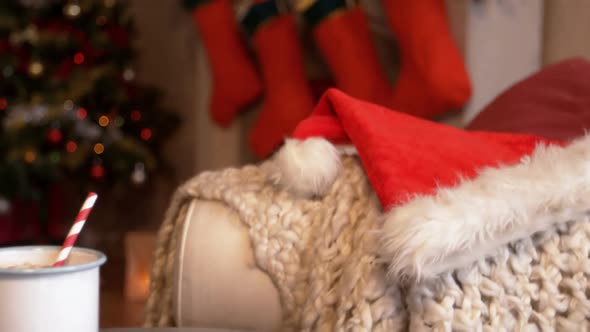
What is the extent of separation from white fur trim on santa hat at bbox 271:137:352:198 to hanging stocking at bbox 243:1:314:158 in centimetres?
159

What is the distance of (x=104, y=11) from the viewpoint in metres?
3.13

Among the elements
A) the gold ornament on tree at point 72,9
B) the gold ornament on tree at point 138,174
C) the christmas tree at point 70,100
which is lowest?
the gold ornament on tree at point 138,174

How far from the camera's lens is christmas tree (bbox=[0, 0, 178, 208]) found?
2.94 meters

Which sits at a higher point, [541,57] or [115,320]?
[541,57]

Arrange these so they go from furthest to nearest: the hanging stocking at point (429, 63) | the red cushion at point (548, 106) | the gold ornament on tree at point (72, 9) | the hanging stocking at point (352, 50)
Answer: the gold ornament on tree at point (72, 9) → the hanging stocking at point (352, 50) → the hanging stocking at point (429, 63) → the red cushion at point (548, 106)

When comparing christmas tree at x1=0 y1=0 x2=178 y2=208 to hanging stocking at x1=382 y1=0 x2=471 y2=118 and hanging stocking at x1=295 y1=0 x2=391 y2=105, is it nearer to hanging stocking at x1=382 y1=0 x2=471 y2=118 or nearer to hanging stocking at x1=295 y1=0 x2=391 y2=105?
hanging stocking at x1=295 y1=0 x2=391 y2=105

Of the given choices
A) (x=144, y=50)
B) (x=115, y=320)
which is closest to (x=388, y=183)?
(x=115, y=320)

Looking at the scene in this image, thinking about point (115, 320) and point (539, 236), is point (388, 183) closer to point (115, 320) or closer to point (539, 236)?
point (539, 236)

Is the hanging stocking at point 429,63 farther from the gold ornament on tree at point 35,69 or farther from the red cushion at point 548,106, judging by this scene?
the gold ornament on tree at point 35,69

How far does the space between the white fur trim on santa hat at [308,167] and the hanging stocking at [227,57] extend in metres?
1.90

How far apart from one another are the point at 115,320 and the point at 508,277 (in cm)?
190

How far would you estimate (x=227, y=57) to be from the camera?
9.30 ft

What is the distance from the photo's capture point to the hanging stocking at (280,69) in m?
2.56

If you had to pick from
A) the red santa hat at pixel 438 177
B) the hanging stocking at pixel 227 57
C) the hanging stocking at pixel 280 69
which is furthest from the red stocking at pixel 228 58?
the red santa hat at pixel 438 177
